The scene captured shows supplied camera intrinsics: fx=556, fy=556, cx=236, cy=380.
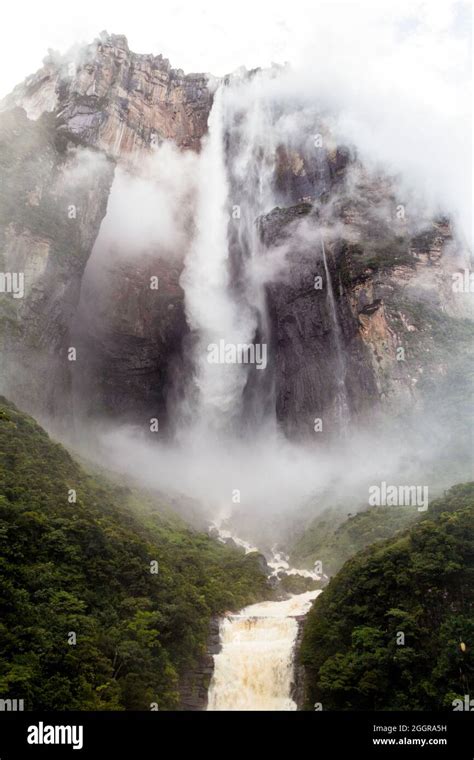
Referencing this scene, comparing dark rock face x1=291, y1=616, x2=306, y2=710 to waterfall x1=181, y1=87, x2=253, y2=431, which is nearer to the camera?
dark rock face x1=291, y1=616, x2=306, y2=710

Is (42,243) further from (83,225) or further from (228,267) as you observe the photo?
(228,267)

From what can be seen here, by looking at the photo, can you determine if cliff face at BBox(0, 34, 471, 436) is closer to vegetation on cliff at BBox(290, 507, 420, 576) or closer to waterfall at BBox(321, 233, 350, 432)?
waterfall at BBox(321, 233, 350, 432)

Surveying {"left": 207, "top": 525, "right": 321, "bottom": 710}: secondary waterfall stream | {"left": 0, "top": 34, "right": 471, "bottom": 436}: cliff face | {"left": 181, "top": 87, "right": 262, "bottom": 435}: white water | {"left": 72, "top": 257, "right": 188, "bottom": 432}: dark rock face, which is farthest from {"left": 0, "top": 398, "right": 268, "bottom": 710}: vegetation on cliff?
{"left": 181, "top": 87, "right": 262, "bottom": 435}: white water

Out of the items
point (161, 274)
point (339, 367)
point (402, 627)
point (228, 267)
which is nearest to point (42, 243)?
point (161, 274)

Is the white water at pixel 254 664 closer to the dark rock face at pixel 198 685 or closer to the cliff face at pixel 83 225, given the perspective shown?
the dark rock face at pixel 198 685

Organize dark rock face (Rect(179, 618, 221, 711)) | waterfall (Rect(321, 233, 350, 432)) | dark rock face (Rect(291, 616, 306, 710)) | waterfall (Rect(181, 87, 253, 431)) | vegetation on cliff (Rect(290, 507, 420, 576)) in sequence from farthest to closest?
waterfall (Rect(181, 87, 253, 431)) < waterfall (Rect(321, 233, 350, 432)) < vegetation on cliff (Rect(290, 507, 420, 576)) < dark rock face (Rect(291, 616, 306, 710)) < dark rock face (Rect(179, 618, 221, 711))

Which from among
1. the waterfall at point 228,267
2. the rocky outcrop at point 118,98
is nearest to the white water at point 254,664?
the waterfall at point 228,267
